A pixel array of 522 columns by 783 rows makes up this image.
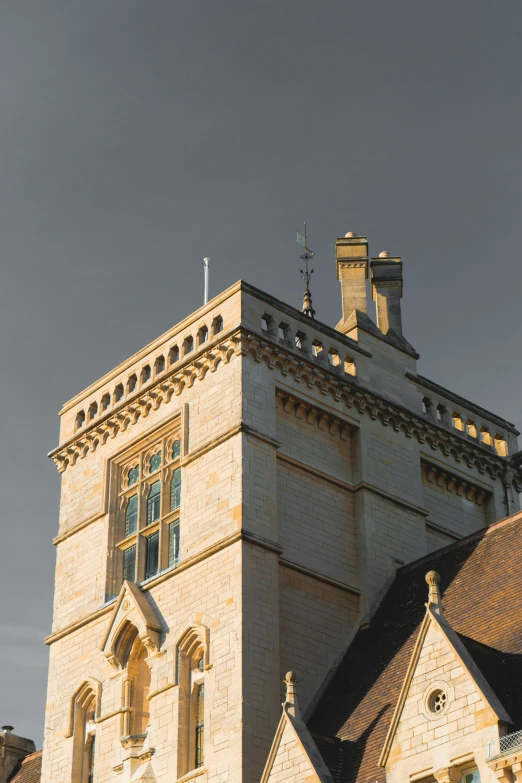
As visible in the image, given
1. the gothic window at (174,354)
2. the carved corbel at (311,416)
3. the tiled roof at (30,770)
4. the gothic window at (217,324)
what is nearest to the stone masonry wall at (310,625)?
the carved corbel at (311,416)

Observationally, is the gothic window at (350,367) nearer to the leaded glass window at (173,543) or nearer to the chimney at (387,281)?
the chimney at (387,281)

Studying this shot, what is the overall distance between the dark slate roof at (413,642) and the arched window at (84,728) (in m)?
5.13

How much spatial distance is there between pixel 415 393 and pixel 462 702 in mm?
13293

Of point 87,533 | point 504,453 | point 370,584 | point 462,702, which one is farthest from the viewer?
point 504,453

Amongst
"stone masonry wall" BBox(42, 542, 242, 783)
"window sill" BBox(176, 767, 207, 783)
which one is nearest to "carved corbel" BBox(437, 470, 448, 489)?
"stone masonry wall" BBox(42, 542, 242, 783)

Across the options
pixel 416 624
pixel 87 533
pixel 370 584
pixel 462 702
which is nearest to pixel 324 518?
pixel 370 584

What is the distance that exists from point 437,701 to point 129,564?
10905 millimetres

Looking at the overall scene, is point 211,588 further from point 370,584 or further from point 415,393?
point 415,393

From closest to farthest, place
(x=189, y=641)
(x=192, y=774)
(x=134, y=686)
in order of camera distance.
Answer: (x=192, y=774)
(x=189, y=641)
(x=134, y=686)

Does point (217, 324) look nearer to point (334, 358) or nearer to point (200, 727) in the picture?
point (334, 358)

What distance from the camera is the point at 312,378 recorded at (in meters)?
32.2

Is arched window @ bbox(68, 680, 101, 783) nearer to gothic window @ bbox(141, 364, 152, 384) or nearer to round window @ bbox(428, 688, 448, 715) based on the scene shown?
gothic window @ bbox(141, 364, 152, 384)

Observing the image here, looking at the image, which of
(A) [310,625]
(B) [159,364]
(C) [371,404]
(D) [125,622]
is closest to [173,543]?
(D) [125,622]

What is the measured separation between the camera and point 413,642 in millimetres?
27719
